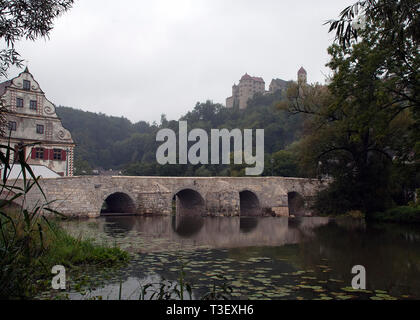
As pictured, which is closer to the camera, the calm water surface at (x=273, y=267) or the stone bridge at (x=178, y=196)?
the calm water surface at (x=273, y=267)

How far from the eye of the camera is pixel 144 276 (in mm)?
6746

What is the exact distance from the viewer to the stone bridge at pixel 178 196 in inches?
830

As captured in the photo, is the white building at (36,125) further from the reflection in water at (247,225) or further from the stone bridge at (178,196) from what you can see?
the reflection in water at (247,225)

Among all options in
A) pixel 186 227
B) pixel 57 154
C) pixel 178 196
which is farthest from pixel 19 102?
pixel 186 227

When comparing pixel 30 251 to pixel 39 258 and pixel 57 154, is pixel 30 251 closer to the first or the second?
pixel 39 258

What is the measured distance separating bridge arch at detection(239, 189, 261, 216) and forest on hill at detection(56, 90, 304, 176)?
16.8 meters

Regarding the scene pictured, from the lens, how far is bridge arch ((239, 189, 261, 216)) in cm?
2973

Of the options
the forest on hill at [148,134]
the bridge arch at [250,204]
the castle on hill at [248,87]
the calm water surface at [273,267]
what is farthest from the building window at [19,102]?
the castle on hill at [248,87]

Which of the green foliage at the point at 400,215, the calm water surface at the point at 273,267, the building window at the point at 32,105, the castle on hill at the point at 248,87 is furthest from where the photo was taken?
the castle on hill at the point at 248,87

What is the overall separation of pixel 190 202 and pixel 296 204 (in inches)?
383

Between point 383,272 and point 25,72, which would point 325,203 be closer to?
point 383,272

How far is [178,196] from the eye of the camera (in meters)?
31.3
